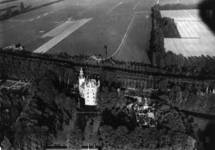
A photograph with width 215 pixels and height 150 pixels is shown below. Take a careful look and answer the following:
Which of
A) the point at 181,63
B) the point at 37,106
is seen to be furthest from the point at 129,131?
the point at 181,63

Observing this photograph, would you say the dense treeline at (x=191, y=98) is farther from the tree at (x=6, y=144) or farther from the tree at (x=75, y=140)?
the tree at (x=6, y=144)

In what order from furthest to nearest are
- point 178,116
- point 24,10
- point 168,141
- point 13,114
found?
point 24,10 → point 13,114 → point 178,116 → point 168,141

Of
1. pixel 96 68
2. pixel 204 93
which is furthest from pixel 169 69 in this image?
pixel 96 68

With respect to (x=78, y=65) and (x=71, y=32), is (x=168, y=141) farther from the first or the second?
(x=71, y=32)

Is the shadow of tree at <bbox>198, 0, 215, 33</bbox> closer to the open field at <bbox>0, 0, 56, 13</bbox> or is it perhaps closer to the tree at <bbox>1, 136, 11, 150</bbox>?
the open field at <bbox>0, 0, 56, 13</bbox>

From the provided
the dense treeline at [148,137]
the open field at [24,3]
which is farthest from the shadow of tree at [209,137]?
the open field at [24,3]

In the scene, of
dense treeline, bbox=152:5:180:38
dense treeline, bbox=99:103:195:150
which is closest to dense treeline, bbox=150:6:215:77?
dense treeline, bbox=152:5:180:38

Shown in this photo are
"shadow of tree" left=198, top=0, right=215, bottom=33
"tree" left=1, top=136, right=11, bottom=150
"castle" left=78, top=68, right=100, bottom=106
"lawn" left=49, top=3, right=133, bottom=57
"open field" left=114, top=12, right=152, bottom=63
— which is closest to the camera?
"tree" left=1, top=136, right=11, bottom=150
